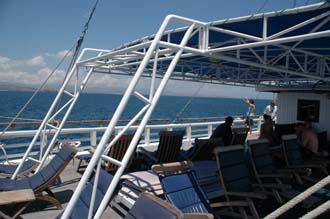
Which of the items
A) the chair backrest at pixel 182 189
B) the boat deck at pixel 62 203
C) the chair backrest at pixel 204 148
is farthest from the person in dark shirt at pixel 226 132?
the chair backrest at pixel 182 189

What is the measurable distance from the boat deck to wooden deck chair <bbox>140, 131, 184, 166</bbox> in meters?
1.55

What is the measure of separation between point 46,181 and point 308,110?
27.9ft

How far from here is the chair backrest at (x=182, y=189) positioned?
3.62 meters

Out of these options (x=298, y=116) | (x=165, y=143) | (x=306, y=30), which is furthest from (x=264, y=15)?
(x=298, y=116)

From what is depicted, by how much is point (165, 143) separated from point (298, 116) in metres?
6.09

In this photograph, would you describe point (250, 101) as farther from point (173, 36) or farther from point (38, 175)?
point (38, 175)

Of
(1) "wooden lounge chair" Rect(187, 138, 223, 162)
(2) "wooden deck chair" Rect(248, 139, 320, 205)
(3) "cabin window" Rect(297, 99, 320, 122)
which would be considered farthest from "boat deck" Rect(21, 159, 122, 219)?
(3) "cabin window" Rect(297, 99, 320, 122)

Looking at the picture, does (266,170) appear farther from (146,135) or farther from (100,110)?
(100,110)

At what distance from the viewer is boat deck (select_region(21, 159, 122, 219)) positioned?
13.8ft

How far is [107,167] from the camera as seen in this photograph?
18.8 ft

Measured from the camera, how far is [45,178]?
438 cm

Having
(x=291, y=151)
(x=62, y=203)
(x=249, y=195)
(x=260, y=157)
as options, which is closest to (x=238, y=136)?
(x=291, y=151)

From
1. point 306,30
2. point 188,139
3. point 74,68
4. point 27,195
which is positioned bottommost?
point 188,139

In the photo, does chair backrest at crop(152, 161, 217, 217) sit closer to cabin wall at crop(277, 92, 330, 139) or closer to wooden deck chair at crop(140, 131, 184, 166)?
wooden deck chair at crop(140, 131, 184, 166)
